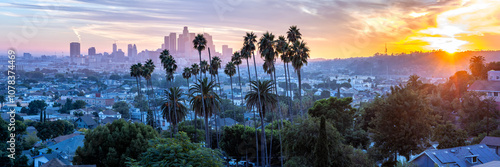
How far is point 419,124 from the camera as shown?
26.7 metres

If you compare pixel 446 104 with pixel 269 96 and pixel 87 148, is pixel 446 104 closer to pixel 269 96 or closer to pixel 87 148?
pixel 269 96

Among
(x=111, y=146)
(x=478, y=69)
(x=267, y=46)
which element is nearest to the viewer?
(x=111, y=146)

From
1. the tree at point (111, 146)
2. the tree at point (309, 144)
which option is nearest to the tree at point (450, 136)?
the tree at point (309, 144)

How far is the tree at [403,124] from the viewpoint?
26594 millimetres

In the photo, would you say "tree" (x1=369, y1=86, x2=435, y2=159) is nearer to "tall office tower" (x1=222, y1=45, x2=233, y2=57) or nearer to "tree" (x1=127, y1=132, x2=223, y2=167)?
"tree" (x1=127, y1=132, x2=223, y2=167)

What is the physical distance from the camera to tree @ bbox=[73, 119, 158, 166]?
2912cm

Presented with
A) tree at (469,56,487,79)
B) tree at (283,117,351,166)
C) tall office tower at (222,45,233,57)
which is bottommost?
tree at (283,117,351,166)

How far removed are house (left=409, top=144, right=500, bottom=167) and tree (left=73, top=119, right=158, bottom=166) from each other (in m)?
21.8

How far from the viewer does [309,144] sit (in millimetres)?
23938

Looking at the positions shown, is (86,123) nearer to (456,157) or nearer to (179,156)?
(179,156)

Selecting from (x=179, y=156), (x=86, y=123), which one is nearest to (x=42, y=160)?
(x=179, y=156)

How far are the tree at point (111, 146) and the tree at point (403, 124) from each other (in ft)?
62.8

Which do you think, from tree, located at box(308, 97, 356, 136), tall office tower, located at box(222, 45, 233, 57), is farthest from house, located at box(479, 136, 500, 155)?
tall office tower, located at box(222, 45, 233, 57)

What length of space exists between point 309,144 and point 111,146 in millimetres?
16812
